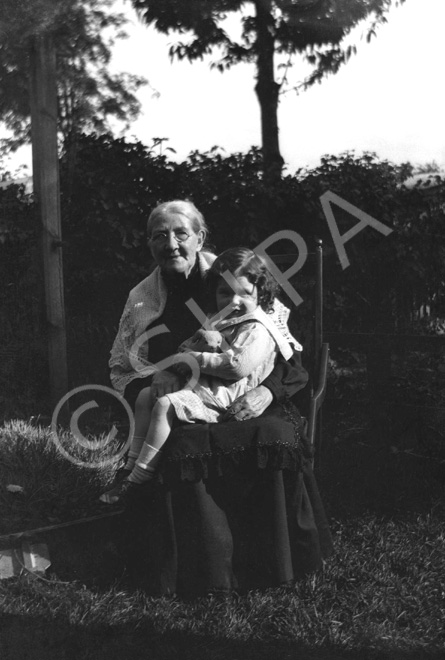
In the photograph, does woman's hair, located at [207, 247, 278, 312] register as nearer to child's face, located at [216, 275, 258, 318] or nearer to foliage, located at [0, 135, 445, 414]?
child's face, located at [216, 275, 258, 318]

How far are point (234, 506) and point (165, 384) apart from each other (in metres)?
0.58

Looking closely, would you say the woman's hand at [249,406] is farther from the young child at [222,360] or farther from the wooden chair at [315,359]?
the wooden chair at [315,359]

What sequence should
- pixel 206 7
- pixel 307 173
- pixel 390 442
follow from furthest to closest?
1. pixel 307 173
2. pixel 206 7
3. pixel 390 442

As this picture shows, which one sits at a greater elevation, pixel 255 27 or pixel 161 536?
pixel 255 27

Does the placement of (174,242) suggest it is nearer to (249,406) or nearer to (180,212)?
(180,212)

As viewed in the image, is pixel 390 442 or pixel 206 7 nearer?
pixel 390 442

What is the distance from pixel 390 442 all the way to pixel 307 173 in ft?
6.46

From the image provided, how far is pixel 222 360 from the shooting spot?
3.03 m

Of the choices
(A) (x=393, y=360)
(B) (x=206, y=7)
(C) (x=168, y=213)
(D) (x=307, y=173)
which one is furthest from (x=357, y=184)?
(C) (x=168, y=213)

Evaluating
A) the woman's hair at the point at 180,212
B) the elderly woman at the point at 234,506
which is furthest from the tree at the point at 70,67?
the elderly woman at the point at 234,506

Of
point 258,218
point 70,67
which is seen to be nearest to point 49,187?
point 70,67

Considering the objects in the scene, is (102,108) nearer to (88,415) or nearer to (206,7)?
(206,7)

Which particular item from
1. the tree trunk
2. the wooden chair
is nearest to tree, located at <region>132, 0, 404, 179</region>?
the tree trunk

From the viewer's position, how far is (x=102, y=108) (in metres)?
5.21
